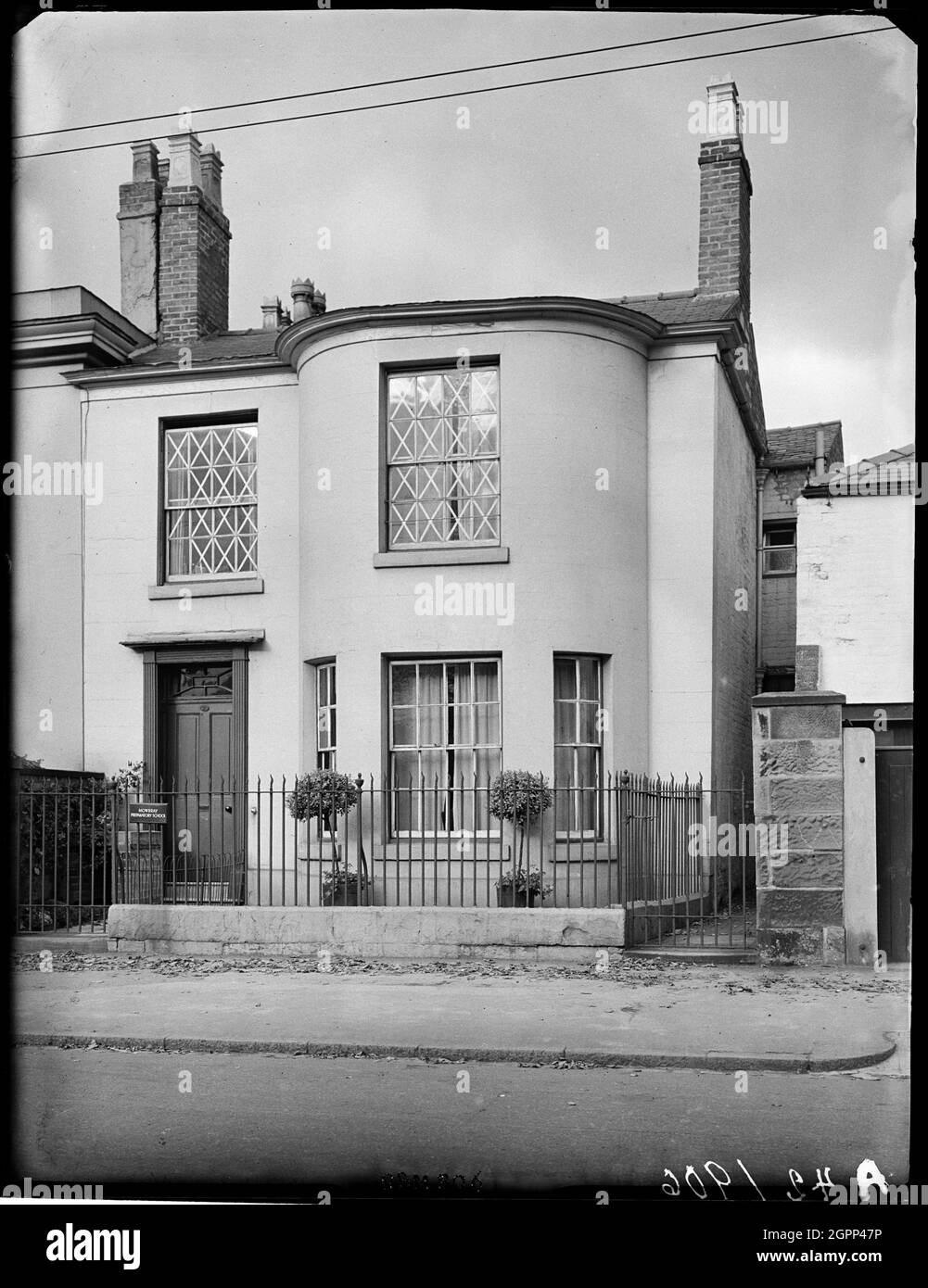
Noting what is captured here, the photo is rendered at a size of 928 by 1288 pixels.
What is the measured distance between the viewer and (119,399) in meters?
17.3

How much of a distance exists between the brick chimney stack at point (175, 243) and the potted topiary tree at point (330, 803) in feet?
24.6

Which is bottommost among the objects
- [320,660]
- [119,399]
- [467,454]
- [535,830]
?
[535,830]

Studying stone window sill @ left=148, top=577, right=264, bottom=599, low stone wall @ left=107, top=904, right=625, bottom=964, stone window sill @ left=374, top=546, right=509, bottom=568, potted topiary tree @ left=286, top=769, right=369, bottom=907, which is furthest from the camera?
stone window sill @ left=148, top=577, right=264, bottom=599

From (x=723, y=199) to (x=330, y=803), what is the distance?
9629 mm

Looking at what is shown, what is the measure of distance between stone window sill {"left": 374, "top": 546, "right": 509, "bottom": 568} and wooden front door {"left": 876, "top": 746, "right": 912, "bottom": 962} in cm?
508

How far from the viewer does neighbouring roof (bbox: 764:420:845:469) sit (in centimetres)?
2200

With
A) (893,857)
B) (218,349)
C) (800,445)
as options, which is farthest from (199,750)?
(800,445)

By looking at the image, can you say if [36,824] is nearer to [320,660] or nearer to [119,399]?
[320,660]

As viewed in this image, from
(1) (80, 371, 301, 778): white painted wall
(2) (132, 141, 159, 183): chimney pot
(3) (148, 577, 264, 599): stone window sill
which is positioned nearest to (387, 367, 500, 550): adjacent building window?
(1) (80, 371, 301, 778): white painted wall

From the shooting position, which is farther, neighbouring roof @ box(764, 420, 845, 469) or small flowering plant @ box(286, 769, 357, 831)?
neighbouring roof @ box(764, 420, 845, 469)

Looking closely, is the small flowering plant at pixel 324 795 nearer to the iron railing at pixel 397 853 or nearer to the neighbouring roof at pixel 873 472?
the iron railing at pixel 397 853

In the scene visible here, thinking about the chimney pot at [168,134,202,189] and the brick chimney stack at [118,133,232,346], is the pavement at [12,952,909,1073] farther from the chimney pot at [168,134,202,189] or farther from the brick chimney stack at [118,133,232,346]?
the chimney pot at [168,134,202,189]
